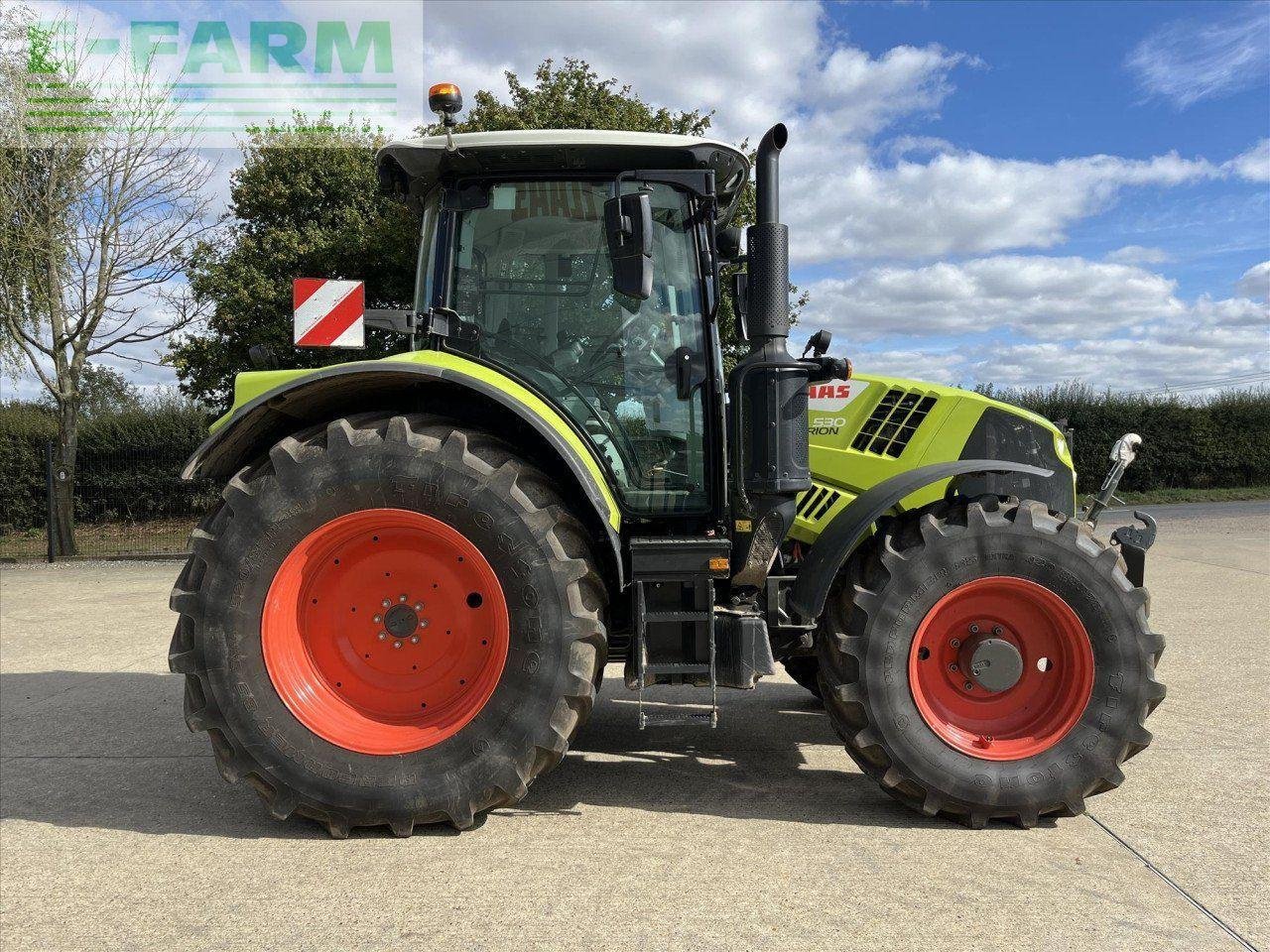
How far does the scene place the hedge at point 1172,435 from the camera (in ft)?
60.0

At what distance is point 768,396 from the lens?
2902 mm

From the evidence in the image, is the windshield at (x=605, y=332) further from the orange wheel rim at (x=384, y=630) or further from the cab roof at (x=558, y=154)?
the orange wheel rim at (x=384, y=630)

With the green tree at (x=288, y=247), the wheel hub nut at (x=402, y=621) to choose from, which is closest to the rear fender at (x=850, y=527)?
the wheel hub nut at (x=402, y=621)

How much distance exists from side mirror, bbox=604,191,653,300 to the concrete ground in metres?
1.85

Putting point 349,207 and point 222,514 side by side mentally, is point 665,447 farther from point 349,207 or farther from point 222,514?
point 349,207

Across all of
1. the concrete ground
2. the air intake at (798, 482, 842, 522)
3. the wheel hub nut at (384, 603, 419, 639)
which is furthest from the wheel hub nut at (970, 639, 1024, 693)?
the wheel hub nut at (384, 603, 419, 639)

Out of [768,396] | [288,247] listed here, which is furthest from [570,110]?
[768,396]

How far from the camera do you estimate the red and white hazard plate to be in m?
2.83

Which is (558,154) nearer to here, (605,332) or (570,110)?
(605,332)

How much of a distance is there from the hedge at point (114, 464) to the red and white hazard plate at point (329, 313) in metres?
12.4

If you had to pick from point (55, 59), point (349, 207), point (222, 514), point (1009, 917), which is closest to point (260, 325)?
point (349, 207)

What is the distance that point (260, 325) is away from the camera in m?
12.1

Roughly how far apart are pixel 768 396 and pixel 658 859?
5.15 ft

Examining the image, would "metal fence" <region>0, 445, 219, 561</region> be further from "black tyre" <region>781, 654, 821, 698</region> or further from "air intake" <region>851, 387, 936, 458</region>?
"air intake" <region>851, 387, 936, 458</region>
